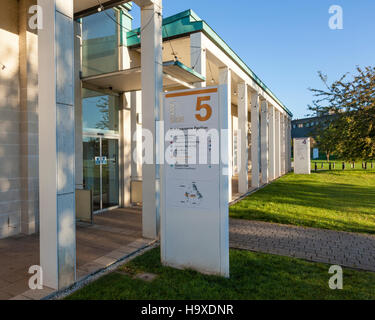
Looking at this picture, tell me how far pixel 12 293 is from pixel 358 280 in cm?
445

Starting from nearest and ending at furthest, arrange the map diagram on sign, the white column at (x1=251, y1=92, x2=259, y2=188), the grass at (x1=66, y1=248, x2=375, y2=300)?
the grass at (x1=66, y1=248, x2=375, y2=300), the map diagram on sign, the white column at (x1=251, y1=92, x2=259, y2=188)

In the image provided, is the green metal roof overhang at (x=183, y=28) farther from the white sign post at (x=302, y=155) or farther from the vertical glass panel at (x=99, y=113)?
the white sign post at (x=302, y=155)

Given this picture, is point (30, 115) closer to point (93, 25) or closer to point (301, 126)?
point (93, 25)

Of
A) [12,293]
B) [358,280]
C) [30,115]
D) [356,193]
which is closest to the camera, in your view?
[12,293]

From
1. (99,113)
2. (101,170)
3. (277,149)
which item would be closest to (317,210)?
(101,170)

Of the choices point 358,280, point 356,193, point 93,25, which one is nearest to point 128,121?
point 93,25

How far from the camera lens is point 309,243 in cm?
507

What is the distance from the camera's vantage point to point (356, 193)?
1088 cm

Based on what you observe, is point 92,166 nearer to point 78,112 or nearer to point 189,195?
point 78,112

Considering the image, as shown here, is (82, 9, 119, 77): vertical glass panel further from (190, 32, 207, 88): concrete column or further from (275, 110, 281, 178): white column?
(275, 110, 281, 178): white column

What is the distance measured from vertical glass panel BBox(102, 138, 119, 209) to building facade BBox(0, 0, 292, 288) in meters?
0.03

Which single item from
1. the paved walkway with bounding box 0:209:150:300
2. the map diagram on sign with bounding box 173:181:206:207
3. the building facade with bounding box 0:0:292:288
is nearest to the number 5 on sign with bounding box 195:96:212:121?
the map diagram on sign with bounding box 173:181:206:207

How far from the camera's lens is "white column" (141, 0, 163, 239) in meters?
5.38

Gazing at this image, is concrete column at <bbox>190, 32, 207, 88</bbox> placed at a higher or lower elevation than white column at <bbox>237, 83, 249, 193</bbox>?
higher
